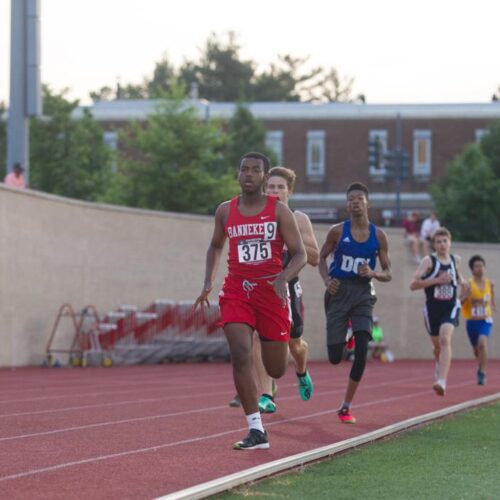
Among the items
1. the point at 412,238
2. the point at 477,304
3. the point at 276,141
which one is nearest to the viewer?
the point at 477,304

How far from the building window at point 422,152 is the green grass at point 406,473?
5759 cm

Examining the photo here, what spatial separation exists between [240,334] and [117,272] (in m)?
19.6

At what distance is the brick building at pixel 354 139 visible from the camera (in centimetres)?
6812

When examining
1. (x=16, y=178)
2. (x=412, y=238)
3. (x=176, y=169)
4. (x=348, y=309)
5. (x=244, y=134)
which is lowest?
(x=348, y=309)

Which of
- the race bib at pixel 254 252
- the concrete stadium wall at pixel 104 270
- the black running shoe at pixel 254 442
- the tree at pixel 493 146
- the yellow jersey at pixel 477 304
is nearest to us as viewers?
the black running shoe at pixel 254 442

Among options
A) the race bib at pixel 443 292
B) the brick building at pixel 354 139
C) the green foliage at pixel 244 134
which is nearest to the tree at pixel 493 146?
the brick building at pixel 354 139

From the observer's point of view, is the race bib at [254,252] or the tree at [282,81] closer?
the race bib at [254,252]

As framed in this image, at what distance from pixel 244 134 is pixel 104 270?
37.9 m

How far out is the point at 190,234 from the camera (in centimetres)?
3188

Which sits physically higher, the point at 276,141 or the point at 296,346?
the point at 276,141

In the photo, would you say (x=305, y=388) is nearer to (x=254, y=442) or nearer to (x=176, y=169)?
(x=254, y=442)

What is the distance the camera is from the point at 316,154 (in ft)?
228

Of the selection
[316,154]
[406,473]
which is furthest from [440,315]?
[316,154]

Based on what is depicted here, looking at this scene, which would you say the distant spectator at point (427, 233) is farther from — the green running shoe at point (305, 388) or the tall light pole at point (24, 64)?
the green running shoe at point (305, 388)
